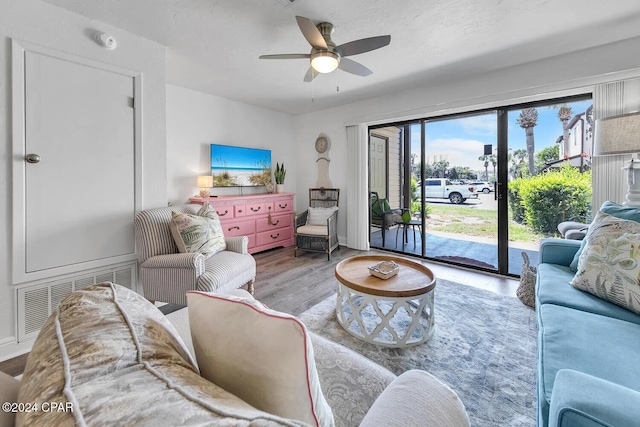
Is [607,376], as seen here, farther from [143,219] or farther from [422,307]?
[143,219]

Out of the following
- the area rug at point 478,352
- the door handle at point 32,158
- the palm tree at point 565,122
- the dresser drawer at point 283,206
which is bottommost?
the area rug at point 478,352

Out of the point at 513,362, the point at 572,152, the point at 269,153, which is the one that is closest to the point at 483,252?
the point at 572,152

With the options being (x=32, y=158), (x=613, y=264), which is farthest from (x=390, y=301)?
(x=32, y=158)

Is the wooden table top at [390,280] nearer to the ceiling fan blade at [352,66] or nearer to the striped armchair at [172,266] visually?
the striped armchair at [172,266]

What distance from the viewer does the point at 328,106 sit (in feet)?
15.2

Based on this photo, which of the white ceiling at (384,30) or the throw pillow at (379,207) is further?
the throw pillow at (379,207)

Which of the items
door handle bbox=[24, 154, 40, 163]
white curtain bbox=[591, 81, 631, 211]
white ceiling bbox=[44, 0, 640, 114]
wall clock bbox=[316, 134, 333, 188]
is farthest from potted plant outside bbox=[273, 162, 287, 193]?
white curtain bbox=[591, 81, 631, 211]

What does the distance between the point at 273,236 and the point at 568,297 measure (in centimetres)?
370

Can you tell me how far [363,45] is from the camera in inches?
81.6

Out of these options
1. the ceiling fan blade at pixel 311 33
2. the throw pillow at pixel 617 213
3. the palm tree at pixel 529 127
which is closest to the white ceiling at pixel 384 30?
the ceiling fan blade at pixel 311 33

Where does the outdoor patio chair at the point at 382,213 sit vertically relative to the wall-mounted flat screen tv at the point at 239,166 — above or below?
below

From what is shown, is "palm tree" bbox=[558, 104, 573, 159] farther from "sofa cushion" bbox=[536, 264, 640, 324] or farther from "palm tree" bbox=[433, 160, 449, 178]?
"sofa cushion" bbox=[536, 264, 640, 324]

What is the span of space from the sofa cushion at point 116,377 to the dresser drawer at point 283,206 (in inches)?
155

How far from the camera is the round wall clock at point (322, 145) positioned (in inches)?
189
